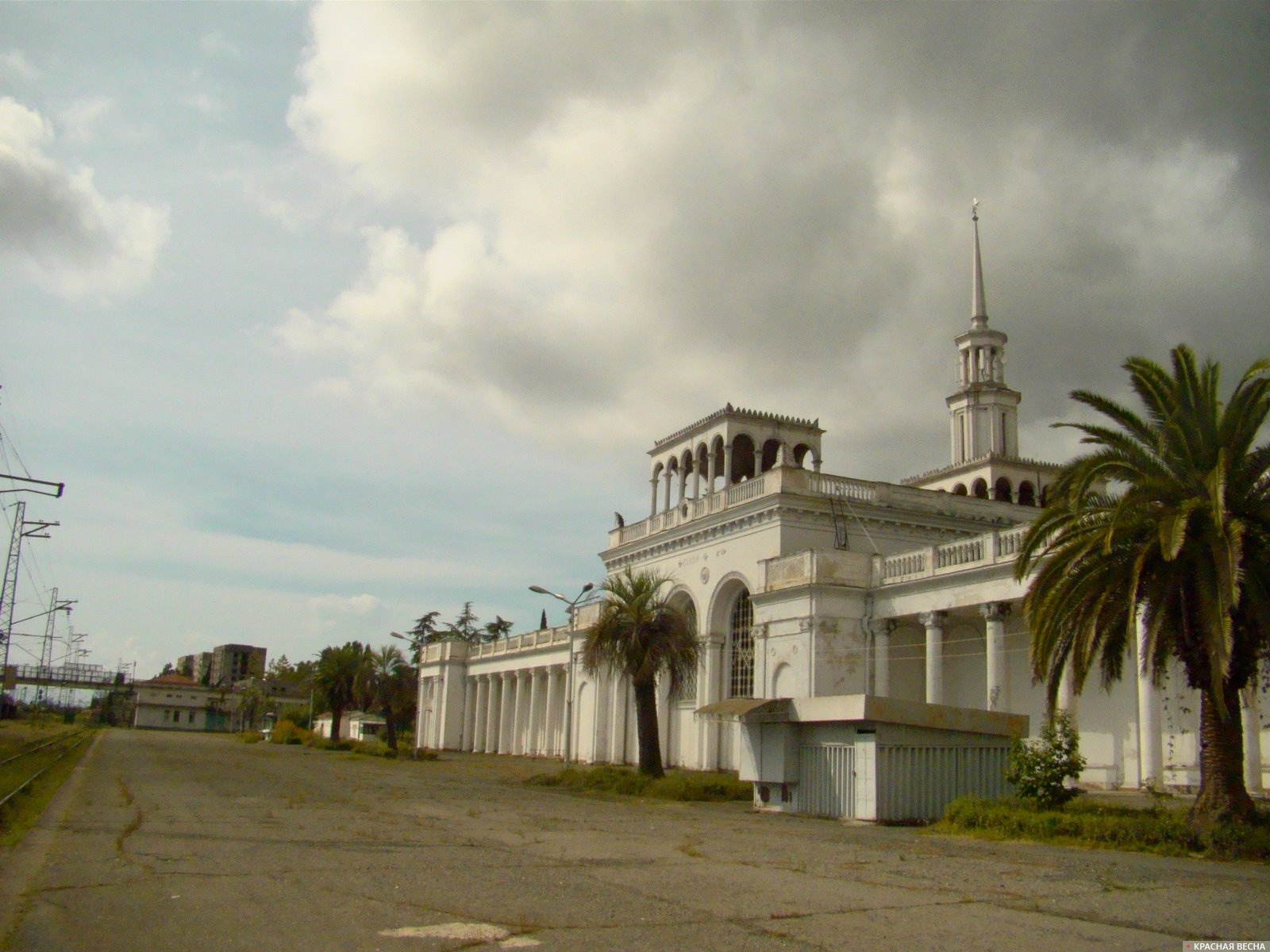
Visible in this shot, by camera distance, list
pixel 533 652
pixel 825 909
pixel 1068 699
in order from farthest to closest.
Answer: pixel 533 652, pixel 1068 699, pixel 825 909

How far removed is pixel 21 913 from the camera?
8.59 meters

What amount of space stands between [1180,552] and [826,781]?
30.3ft

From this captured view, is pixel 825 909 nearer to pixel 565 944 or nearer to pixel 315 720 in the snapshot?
pixel 565 944

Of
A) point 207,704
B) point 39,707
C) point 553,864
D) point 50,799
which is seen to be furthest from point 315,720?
point 553,864

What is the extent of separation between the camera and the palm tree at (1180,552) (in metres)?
14.6

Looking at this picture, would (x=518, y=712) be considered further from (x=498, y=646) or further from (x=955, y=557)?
(x=955, y=557)

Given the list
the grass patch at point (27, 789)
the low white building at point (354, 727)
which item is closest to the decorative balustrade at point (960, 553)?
the grass patch at point (27, 789)

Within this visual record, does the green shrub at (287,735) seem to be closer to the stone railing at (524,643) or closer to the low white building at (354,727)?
the low white building at (354,727)

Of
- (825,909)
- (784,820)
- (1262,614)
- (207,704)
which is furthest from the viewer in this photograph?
(207,704)

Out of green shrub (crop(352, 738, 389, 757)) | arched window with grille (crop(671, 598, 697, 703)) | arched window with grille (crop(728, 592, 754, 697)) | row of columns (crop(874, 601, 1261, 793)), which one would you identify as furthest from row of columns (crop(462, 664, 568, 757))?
row of columns (crop(874, 601, 1261, 793))

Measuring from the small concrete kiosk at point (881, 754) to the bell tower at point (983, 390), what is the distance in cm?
2644

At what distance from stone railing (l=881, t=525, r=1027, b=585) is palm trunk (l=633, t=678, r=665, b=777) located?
8008mm

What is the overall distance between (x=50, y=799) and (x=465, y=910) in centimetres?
1630

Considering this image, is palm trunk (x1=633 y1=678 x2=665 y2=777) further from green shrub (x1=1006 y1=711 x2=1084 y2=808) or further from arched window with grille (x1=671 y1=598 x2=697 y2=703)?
green shrub (x1=1006 y1=711 x2=1084 y2=808)
